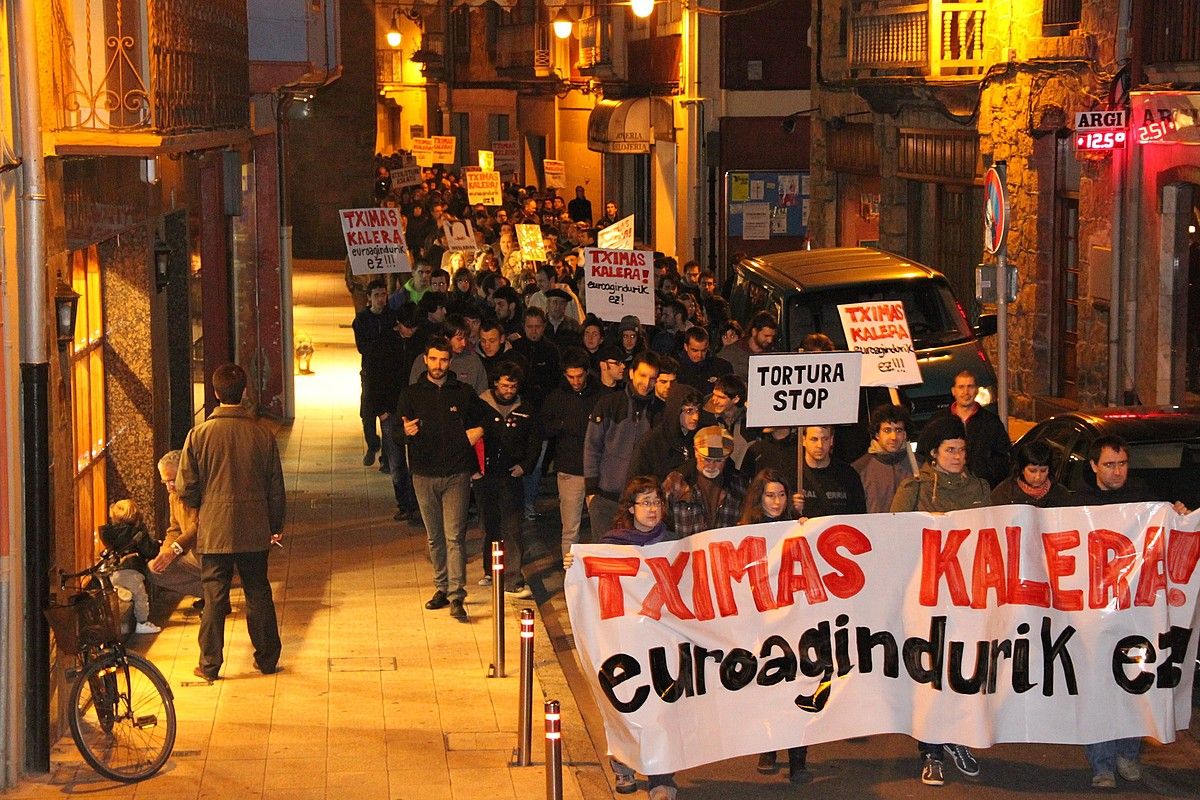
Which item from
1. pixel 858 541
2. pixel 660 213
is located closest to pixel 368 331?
pixel 858 541

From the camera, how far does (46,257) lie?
32.0 ft

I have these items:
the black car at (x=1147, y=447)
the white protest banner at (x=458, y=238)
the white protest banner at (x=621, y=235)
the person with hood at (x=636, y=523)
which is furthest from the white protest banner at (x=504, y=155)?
the person with hood at (x=636, y=523)

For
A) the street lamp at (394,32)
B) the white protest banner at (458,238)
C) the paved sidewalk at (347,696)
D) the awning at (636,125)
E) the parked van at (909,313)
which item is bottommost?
the paved sidewalk at (347,696)

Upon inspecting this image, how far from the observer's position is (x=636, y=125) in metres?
38.8

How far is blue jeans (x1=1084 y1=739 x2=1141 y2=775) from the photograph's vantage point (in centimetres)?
955

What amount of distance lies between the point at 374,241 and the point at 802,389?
35.1 ft

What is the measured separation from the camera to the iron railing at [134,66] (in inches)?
406

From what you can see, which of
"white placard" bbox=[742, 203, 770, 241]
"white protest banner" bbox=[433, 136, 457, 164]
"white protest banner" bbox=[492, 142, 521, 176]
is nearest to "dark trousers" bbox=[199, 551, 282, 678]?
"white placard" bbox=[742, 203, 770, 241]

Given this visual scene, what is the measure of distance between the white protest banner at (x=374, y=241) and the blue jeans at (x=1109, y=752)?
12.6 metres

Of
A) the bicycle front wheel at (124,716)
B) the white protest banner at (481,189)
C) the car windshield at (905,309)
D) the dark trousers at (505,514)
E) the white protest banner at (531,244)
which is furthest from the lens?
the white protest banner at (481,189)

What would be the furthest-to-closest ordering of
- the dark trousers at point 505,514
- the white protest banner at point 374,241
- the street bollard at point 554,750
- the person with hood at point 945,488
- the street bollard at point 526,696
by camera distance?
the white protest banner at point 374,241 < the dark trousers at point 505,514 < the person with hood at point 945,488 < the street bollard at point 526,696 < the street bollard at point 554,750

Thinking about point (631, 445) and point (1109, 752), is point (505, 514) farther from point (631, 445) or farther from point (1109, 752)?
point (1109, 752)

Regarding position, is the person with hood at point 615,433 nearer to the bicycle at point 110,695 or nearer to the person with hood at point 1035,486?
the person with hood at point 1035,486

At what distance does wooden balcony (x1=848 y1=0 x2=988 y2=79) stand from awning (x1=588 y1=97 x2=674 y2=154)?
1031 centimetres
